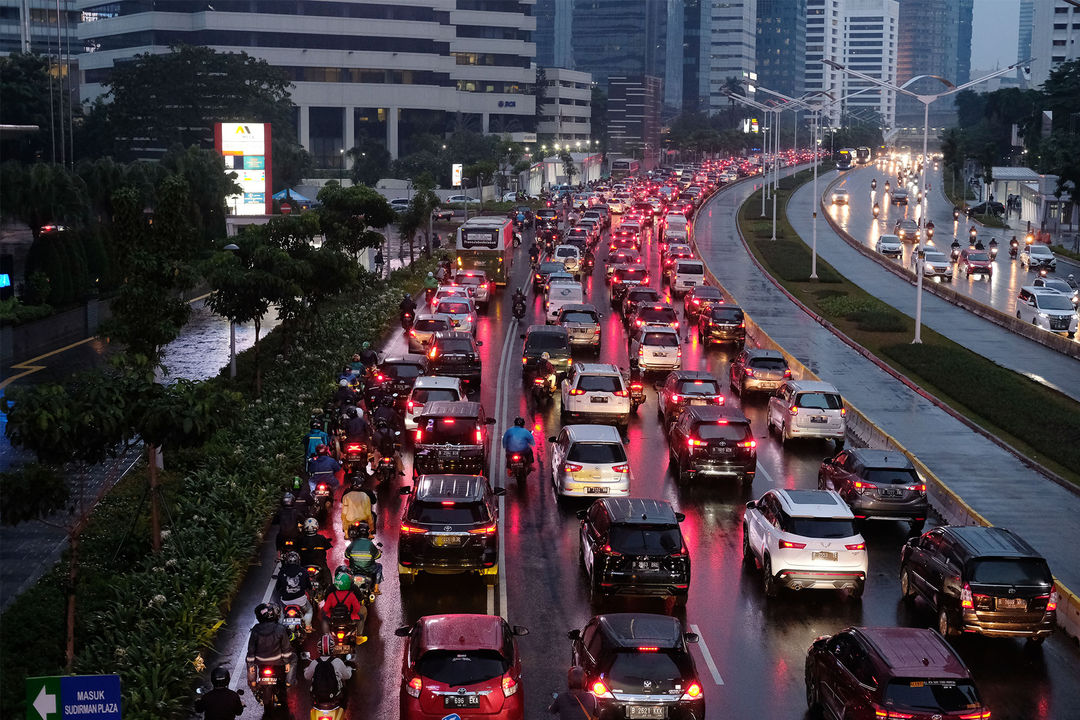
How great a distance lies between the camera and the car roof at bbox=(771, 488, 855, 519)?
69.1 feet

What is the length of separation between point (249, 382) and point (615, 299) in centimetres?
2468

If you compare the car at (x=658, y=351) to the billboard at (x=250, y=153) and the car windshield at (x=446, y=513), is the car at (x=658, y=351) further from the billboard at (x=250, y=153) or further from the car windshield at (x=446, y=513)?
the billboard at (x=250, y=153)

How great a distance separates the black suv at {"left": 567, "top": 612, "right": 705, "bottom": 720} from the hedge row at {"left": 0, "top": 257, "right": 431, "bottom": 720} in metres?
4.99

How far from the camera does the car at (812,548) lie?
67.9 feet

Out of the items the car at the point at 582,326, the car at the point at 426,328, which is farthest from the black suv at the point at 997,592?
the car at the point at 582,326

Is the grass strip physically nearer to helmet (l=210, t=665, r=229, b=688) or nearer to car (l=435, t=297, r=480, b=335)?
car (l=435, t=297, r=480, b=335)

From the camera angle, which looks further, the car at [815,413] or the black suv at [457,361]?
the black suv at [457,361]

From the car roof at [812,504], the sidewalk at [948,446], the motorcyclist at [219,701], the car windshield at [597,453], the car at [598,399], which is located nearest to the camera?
the motorcyclist at [219,701]

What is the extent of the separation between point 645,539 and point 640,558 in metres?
0.32

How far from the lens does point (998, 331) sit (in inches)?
2233

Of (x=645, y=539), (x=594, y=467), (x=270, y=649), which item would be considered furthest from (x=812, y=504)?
(x=270, y=649)

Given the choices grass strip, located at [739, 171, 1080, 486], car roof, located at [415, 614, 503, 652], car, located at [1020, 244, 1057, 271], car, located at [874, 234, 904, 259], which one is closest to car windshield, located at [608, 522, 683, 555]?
car roof, located at [415, 614, 503, 652]

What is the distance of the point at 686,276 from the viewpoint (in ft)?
203

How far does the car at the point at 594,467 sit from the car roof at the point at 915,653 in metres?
10.4
